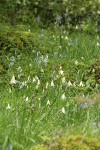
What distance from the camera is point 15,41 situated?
8.49 m

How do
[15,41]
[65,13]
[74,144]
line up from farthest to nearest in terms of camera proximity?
[65,13], [15,41], [74,144]

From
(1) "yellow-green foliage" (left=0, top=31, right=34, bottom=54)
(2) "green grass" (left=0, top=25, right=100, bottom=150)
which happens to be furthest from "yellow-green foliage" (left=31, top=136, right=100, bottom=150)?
(1) "yellow-green foliage" (left=0, top=31, right=34, bottom=54)

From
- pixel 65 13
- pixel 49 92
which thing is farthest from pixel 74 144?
pixel 65 13

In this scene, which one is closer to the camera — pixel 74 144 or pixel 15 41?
pixel 74 144

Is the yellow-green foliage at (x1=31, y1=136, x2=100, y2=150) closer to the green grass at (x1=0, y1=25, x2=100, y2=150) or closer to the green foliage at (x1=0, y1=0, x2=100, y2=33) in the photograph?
the green grass at (x1=0, y1=25, x2=100, y2=150)

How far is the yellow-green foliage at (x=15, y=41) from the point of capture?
8.39m

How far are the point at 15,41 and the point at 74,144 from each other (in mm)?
4886

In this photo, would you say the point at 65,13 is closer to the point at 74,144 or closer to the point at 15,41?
the point at 15,41

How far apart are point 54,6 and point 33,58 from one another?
3.96m

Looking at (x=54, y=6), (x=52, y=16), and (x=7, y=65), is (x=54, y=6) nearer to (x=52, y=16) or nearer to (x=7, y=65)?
(x=52, y=16)

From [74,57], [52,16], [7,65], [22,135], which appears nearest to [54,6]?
[52,16]

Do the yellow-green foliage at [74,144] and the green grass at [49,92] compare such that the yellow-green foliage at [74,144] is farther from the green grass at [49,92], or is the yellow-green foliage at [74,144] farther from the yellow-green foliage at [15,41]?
the yellow-green foliage at [15,41]

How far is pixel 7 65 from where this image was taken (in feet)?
24.9

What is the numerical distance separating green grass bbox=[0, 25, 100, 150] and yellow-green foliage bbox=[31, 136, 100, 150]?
13cm
